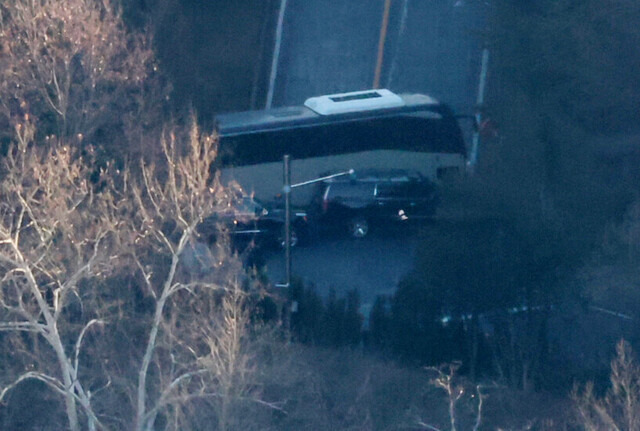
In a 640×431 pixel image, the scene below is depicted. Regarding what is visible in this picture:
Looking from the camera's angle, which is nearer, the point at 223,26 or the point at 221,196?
the point at 221,196

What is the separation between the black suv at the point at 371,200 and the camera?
16141mm

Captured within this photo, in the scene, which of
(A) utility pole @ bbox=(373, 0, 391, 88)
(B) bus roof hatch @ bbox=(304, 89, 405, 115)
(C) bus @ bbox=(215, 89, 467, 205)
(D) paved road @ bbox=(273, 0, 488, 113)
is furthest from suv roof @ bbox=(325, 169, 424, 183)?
(A) utility pole @ bbox=(373, 0, 391, 88)

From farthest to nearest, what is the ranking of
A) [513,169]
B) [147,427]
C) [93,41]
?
1. [513,169]
2. [93,41]
3. [147,427]

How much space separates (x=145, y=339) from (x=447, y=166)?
7347 mm

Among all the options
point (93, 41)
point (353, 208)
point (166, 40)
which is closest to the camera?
point (93, 41)

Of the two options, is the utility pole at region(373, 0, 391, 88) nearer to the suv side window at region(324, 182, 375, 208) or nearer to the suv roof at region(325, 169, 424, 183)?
the suv roof at region(325, 169, 424, 183)

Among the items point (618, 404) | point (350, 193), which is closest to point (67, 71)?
point (350, 193)

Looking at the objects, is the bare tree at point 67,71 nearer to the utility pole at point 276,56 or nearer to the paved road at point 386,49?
the utility pole at point 276,56

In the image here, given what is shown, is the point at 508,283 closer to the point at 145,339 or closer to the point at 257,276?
the point at 257,276

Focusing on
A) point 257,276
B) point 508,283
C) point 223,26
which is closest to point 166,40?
point 223,26

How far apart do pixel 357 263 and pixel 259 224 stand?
189 cm

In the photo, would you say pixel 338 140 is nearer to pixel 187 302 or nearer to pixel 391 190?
pixel 391 190

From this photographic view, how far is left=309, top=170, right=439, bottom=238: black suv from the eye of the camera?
16141 millimetres

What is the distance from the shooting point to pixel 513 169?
14.4 metres
